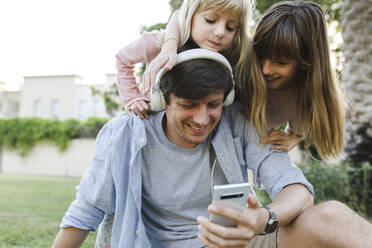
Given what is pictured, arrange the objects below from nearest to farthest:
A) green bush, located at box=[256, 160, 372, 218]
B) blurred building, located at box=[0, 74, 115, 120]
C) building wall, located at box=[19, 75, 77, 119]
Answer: green bush, located at box=[256, 160, 372, 218], blurred building, located at box=[0, 74, 115, 120], building wall, located at box=[19, 75, 77, 119]

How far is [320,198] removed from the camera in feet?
15.1

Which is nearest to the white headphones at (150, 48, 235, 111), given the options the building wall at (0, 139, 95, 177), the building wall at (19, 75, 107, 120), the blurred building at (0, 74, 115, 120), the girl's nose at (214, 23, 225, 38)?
the girl's nose at (214, 23, 225, 38)

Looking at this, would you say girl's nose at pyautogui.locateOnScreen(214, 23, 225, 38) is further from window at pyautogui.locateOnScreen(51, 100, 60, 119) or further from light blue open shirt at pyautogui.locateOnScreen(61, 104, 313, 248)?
window at pyautogui.locateOnScreen(51, 100, 60, 119)

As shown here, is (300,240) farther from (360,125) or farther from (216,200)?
(360,125)

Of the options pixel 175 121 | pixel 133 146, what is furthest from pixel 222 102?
pixel 133 146

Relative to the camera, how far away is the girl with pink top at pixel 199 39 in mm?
2160

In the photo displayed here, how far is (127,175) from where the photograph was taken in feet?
6.38

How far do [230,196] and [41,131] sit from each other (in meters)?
18.6

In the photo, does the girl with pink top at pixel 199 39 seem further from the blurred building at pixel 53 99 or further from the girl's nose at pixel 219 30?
the blurred building at pixel 53 99

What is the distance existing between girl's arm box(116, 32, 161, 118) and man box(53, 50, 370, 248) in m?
0.29

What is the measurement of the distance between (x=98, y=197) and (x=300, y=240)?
1.01m

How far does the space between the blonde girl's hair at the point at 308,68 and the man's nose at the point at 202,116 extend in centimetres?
33

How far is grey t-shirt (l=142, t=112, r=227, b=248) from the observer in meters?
1.99

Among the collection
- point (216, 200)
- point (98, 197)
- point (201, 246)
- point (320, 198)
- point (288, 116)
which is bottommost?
point (320, 198)
